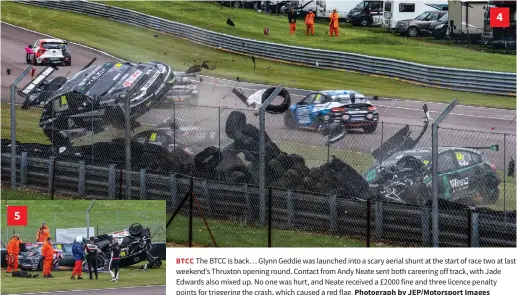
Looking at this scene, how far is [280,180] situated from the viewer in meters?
16.7

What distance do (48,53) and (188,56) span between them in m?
4.14

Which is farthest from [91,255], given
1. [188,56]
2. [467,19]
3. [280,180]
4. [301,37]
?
[467,19]

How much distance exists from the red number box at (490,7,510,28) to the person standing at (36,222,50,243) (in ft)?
69.9

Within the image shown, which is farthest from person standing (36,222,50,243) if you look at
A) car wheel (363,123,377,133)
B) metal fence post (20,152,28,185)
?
car wheel (363,123,377,133)

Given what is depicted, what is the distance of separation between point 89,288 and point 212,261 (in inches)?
69.3

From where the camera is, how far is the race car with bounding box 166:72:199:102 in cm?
2518

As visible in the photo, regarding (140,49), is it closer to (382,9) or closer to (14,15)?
(14,15)

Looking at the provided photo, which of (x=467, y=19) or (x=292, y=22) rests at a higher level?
(x=467, y=19)

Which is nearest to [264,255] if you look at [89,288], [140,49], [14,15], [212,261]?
[212,261]

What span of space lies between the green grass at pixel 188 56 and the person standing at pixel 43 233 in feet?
53.1

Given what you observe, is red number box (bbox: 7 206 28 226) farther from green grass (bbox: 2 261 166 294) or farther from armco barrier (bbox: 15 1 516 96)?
armco barrier (bbox: 15 1 516 96)

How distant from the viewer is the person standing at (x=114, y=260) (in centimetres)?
1361

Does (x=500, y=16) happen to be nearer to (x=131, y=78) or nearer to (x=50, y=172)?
(x=131, y=78)

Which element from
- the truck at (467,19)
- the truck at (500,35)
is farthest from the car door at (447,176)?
the truck at (500,35)
